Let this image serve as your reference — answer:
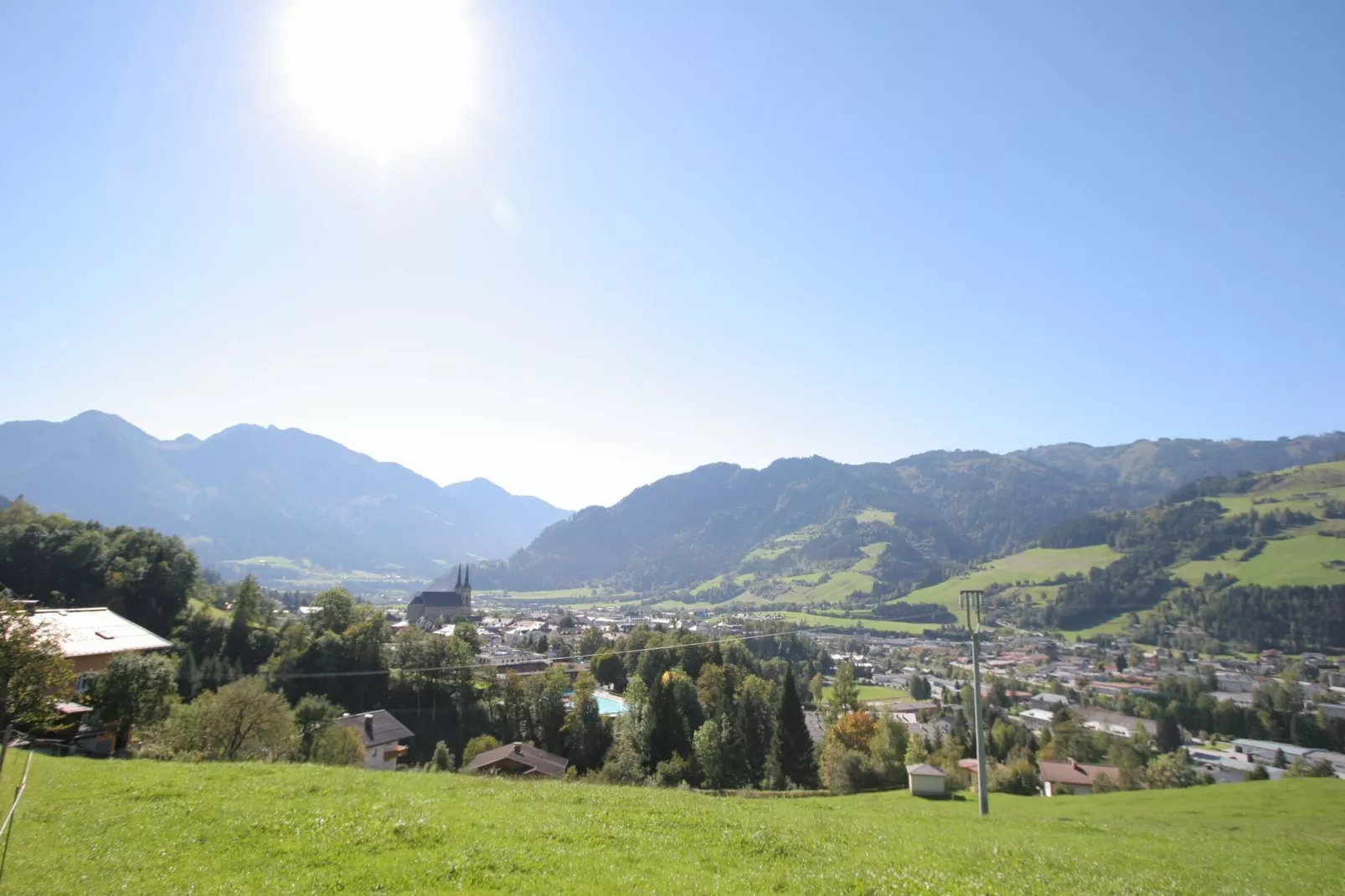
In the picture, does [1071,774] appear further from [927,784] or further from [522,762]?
[522,762]

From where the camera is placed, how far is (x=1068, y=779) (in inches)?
1585

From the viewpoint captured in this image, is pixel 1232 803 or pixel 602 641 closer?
pixel 1232 803

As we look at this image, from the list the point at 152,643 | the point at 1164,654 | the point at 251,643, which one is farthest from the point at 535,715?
the point at 1164,654

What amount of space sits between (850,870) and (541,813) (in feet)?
23.9

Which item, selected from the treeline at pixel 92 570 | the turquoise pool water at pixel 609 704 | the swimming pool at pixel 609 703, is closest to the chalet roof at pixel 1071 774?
the swimming pool at pixel 609 703

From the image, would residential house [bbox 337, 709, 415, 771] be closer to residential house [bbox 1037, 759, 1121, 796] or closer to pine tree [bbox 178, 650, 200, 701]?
pine tree [bbox 178, 650, 200, 701]

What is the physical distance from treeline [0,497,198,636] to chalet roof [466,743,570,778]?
51349 millimetres

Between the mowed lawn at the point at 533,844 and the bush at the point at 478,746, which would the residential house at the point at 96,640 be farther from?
the bush at the point at 478,746

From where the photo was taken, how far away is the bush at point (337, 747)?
34.1 metres

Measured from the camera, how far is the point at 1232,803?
26500 mm

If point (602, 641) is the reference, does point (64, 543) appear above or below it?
above

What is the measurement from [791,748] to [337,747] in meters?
32.6

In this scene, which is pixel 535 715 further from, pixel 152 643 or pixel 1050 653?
pixel 1050 653

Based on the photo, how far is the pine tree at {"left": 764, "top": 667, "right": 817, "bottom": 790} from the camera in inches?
1854
